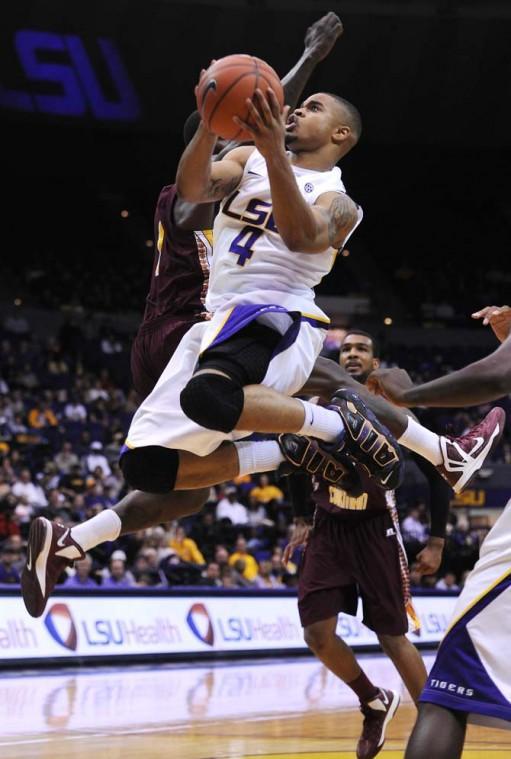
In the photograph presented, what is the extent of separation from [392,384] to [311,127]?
177cm

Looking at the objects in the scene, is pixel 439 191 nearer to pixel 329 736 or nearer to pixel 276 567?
pixel 276 567

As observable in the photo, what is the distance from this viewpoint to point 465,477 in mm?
6410

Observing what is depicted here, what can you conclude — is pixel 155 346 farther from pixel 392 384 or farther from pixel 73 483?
pixel 73 483

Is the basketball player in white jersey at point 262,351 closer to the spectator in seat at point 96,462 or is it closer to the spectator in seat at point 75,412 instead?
the spectator in seat at point 96,462

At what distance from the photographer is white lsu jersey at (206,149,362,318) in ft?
19.4

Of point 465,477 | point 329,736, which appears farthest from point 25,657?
point 465,477

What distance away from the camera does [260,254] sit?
5.92m

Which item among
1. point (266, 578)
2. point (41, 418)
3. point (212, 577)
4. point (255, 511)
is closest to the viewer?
point (212, 577)

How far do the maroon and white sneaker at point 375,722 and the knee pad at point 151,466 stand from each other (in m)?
1.89

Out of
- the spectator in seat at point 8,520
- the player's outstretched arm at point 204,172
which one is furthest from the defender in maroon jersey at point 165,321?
the spectator in seat at point 8,520

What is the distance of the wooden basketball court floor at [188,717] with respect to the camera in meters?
6.92

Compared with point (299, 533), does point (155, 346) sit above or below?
above

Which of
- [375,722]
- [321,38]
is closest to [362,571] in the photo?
[375,722]

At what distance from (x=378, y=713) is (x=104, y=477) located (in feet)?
38.1
